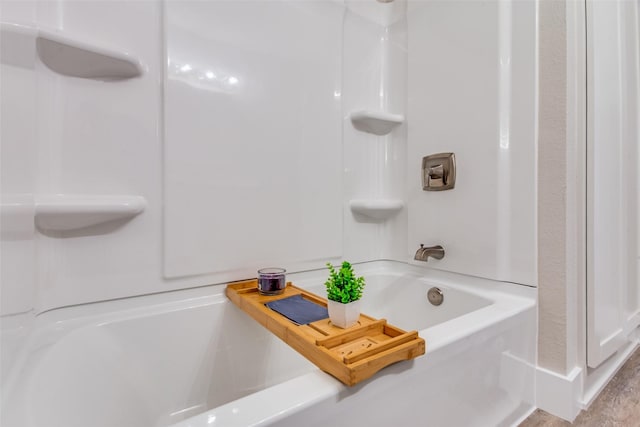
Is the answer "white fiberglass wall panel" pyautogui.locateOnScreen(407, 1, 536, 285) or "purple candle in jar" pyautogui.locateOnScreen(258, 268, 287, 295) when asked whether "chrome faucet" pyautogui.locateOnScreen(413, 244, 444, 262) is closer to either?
"white fiberglass wall panel" pyautogui.locateOnScreen(407, 1, 536, 285)

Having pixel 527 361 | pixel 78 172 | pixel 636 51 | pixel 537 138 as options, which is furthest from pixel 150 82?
pixel 636 51

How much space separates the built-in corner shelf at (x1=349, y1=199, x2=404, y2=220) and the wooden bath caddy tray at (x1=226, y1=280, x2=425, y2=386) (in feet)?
2.57

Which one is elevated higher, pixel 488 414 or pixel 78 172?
pixel 78 172

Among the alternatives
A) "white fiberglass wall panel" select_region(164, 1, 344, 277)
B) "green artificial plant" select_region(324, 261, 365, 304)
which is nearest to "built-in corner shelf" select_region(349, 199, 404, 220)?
"white fiberglass wall panel" select_region(164, 1, 344, 277)

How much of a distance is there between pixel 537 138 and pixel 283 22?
1110 millimetres

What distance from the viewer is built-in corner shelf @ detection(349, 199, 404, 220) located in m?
1.48

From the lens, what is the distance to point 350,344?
2.08 ft

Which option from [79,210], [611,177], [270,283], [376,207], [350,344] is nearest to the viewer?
[350,344]

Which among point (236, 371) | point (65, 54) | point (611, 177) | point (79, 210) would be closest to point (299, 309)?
point (236, 371)

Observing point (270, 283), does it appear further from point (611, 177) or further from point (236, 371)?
point (611, 177)

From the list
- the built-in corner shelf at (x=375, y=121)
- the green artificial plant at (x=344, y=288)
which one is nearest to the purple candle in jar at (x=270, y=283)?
the green artificial plant at (x=344, y=288)

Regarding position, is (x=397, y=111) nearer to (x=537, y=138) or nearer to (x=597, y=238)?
(x=537, y=138)

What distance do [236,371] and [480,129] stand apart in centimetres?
133

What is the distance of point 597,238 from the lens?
3.50 ft
